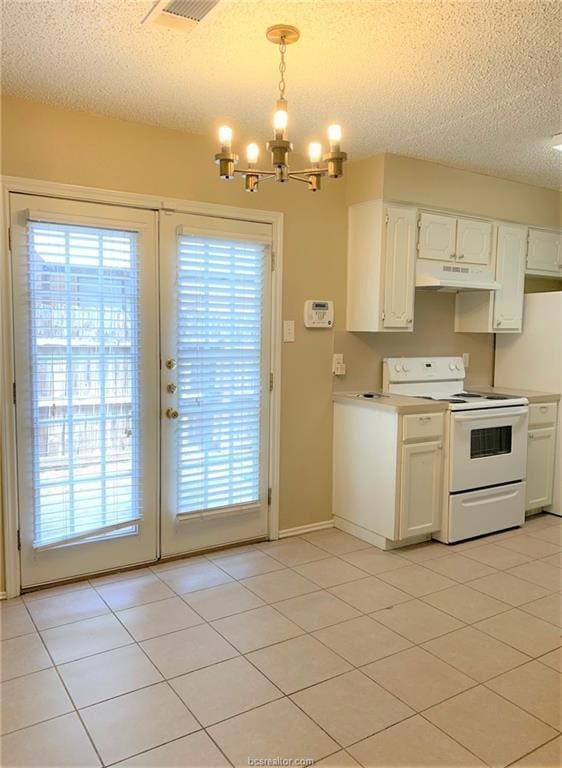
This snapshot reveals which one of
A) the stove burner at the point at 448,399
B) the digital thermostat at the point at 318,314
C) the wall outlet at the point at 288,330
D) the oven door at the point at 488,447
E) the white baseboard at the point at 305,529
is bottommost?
the white baseboard at the point at 305,529

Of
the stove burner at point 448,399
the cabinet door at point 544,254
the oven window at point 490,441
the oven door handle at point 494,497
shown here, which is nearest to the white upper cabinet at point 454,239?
the cabinet door at point 544,254

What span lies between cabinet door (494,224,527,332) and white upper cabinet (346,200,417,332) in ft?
3.02

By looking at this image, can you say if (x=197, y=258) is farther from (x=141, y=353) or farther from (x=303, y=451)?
(x=303, y=451)

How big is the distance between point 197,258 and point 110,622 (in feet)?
6.64

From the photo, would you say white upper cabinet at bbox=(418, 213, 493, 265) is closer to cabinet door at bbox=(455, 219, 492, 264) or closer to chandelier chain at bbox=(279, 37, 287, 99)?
cabinet door at bbox=(455, 219, 492, 264)

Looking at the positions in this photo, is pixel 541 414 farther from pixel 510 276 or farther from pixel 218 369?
pixel 218 369

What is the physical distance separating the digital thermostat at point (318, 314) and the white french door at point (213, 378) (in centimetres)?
32

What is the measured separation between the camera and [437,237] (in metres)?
4.07

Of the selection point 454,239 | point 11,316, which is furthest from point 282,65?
point 454,239

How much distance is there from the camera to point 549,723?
207 centimetres

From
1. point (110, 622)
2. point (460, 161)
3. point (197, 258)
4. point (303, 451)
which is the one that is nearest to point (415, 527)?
point (303, 451)

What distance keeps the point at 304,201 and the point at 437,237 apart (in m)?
1.00

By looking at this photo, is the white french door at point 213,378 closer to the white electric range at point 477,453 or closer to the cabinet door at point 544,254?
the white electric range at point 477,453

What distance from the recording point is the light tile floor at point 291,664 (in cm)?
196
